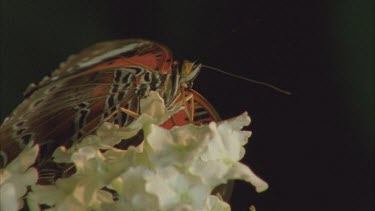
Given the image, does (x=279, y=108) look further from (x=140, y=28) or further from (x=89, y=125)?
(x=89, y=125)

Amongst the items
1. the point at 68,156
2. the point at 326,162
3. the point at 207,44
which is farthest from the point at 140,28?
the point at 68,156

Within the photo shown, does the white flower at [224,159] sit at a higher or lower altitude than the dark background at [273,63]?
higher

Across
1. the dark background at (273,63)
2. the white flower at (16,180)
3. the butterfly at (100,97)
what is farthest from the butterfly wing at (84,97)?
the dark background at (273,63)

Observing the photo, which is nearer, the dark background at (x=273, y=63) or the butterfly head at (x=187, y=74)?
the butterfly head at (x=187, y=74)

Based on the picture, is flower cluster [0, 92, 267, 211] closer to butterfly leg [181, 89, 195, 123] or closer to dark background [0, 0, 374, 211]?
butterfly leg [181, 89, 195, 123]

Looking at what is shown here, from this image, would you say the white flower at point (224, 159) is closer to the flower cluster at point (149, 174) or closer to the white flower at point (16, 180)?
the flower cluster at point (149, 174)

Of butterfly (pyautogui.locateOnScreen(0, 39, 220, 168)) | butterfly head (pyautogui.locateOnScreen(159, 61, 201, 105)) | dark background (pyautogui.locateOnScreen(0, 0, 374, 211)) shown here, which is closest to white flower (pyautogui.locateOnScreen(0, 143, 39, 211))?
butterfly (pyautogui.locateOnScreen(0, 39, 220, 168))

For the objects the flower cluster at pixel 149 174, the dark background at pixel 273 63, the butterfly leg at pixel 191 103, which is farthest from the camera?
the dark background at pixel 273 63

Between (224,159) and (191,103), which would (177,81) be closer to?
(191,103)
